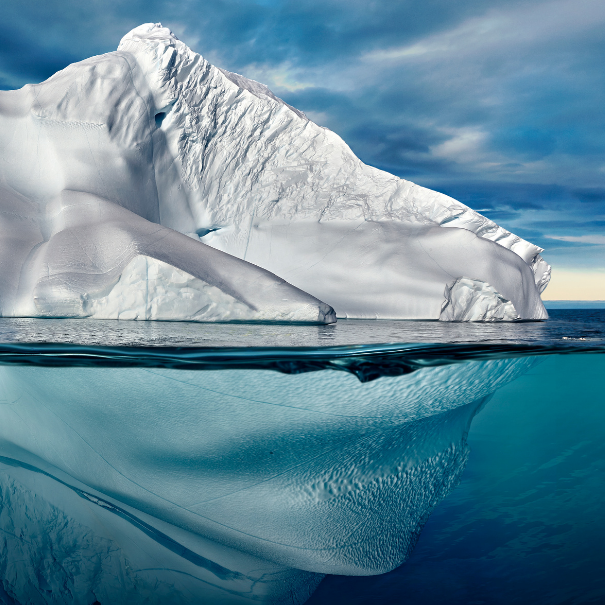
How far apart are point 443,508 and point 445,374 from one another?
1638 mm

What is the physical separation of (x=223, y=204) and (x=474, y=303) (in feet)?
15.0

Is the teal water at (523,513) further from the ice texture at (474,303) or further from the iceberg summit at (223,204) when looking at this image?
the iceberg summit at (223,204)

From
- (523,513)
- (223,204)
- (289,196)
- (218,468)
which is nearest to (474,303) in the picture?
A: (289,196)

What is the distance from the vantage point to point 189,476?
101 inches

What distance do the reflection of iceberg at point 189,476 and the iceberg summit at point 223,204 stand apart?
2.93 m

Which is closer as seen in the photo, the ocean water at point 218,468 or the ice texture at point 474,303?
the ocean water at point 218,468

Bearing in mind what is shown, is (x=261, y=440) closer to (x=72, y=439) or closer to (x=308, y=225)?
(x=72, y=439)

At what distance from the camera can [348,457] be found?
2.69m

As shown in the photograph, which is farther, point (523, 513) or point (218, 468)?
point (523, 513)

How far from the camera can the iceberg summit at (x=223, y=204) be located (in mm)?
5902

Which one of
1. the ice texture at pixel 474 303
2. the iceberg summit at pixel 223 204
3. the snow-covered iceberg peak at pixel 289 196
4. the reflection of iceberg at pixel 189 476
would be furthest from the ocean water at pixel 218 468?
the snow-covered iceberg peak at pixel 289 196

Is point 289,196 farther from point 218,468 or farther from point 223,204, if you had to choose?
point 218,468

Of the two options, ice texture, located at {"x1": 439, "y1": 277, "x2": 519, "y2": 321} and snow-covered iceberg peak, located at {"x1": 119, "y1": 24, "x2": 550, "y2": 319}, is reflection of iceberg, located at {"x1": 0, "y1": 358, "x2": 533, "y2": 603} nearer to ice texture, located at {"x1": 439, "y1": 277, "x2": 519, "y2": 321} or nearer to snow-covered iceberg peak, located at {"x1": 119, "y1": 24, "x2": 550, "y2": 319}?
ice texture, located at {"x1": 439, "y1": 277, "x2": 519, "y2": 321}

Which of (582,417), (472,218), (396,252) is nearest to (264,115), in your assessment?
(396,252)
